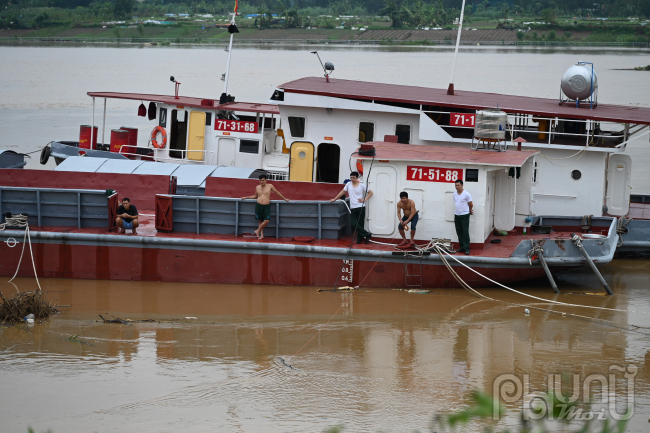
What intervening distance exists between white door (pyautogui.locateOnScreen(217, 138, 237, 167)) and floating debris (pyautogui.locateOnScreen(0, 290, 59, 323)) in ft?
23.8

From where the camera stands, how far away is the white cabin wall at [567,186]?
16672mm

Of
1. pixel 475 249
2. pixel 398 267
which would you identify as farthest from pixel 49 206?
pixel 475 249

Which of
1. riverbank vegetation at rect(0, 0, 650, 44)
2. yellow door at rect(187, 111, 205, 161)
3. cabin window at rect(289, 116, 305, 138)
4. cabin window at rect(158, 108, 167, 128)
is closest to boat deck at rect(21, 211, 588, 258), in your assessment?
cabin window at rect(289, 116, 305, 138)

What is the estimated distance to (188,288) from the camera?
15.3m

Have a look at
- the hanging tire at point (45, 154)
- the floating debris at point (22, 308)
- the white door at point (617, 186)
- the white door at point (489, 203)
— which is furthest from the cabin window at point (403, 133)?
the hanging tire at point (45, 154)

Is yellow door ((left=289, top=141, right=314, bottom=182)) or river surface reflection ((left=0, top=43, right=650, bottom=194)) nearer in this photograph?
yellow door ((left=289, top=141, right=314, bottom=182))

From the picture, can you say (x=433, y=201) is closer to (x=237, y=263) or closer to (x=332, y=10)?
(x=237, y=263)

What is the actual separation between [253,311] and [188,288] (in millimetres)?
1865

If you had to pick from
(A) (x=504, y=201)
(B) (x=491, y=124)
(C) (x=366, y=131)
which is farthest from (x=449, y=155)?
(C) (x=366, y=131)

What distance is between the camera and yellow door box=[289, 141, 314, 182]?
699 inches

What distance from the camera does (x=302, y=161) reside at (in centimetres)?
1784

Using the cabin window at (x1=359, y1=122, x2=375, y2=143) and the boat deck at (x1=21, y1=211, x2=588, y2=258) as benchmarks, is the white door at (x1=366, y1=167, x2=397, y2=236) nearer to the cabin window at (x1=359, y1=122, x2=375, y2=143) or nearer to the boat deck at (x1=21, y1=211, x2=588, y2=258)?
the boat deck at (x1=21, y1=211, x2=588, y2=258)

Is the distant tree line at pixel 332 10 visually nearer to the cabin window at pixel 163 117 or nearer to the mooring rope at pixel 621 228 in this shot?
the cabin window at pixel 163 117

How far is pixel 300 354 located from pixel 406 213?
13.6 ft
